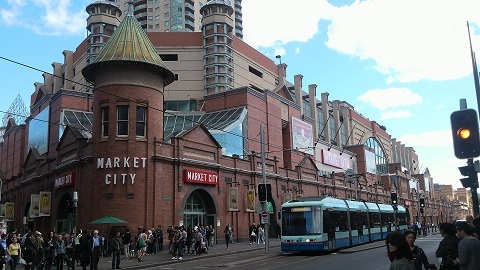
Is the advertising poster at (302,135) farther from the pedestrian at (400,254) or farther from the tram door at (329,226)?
the pedestrian at (400,254)

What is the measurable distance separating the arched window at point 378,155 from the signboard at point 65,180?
6939 cm

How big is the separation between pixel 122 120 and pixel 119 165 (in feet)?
10.3

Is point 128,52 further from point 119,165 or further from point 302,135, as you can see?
point 302,135

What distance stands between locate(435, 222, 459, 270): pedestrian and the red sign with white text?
26858mm

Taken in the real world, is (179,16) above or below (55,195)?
above

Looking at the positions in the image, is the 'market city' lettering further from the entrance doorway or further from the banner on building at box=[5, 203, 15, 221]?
the banner on building at box=[5, 203, 15, 221]

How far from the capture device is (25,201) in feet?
156

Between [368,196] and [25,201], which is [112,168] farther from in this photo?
[368,196]

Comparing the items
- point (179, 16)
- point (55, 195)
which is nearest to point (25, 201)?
point (55, 195)

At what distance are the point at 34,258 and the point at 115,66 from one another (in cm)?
1549

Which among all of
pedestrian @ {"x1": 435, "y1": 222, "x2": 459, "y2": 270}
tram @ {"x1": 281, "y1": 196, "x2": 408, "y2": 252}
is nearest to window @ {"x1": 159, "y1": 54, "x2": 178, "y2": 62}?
tram @ {"x1": 281, "y1": 196, "x2": 408, "y2": 252}

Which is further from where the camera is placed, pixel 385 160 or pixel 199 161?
pixel 385 160

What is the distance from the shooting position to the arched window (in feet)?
314

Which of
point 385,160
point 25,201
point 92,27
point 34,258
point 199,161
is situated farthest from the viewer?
point 385,160
